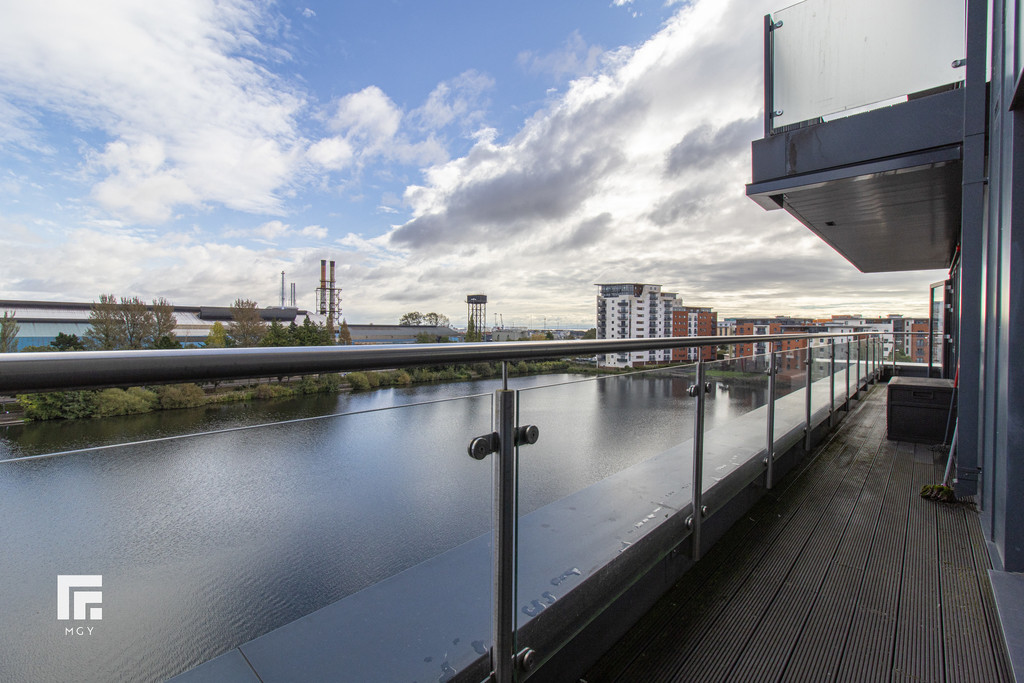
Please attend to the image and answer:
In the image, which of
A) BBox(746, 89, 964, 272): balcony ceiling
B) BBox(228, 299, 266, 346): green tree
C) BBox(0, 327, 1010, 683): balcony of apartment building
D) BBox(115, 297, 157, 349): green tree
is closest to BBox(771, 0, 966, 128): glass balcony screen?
BBox(746, 89, 964, 272): balcony ceiling

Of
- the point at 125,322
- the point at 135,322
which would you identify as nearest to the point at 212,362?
the point at 135,322

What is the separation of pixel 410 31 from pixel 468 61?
19.4 meters

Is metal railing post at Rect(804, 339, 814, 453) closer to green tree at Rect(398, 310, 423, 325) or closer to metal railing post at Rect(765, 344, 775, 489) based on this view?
metal railing post at Rect(765, 344, 775, 489)

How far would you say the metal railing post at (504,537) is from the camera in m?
1.20

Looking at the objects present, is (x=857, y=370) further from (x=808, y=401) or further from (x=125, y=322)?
(x=125, y=322)

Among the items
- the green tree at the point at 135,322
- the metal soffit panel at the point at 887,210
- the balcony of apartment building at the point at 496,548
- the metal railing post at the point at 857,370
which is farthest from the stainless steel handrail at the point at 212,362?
the green tree at the point at 135,322

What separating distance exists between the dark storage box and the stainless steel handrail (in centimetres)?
512

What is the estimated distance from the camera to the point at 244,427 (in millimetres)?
853

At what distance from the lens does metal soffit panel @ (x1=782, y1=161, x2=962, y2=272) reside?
3.95 m

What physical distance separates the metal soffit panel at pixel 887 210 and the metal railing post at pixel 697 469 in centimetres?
305

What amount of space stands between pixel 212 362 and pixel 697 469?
2.08 meters

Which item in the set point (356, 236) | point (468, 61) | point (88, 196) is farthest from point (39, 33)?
point (356, 236)

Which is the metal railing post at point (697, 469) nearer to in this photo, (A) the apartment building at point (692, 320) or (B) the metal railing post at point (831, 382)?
(B) the metal railing post at point (831, 382)

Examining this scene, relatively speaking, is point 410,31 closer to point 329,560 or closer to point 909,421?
point 909,421
